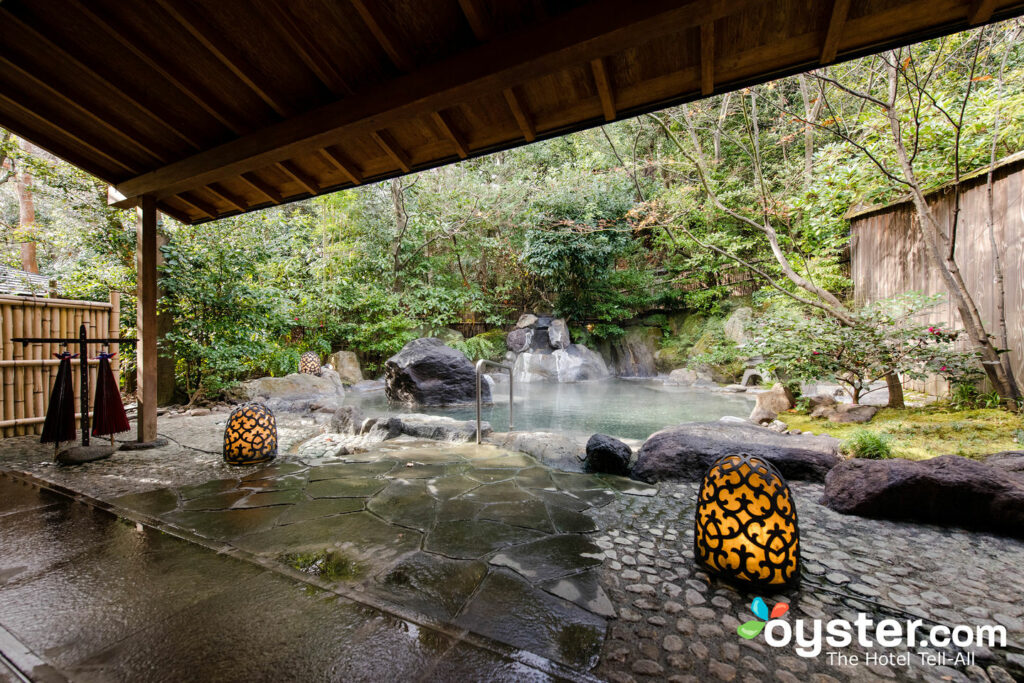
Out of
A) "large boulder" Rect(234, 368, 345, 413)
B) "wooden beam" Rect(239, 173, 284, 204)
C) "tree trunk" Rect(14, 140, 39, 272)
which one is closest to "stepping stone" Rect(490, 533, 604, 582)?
"wooden beam" Rect(239, 173, 284, 204)

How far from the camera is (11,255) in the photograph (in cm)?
1048

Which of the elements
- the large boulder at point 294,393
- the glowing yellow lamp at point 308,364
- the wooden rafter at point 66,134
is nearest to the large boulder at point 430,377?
the large boulder at point 294,393

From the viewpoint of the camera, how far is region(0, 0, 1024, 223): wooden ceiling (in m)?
1.95

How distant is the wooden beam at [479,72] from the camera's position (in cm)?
186

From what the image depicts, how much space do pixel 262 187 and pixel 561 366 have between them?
12.1 meters

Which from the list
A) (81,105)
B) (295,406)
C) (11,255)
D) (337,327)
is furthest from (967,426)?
(11,255)

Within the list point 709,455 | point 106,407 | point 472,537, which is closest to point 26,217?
point 106,407

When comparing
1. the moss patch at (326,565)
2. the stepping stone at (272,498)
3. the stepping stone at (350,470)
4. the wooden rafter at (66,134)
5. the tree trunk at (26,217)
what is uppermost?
the tree trunk at (26,217)

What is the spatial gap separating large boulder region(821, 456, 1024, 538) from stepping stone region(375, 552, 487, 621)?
2582mm

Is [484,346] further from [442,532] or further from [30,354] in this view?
[442,532]

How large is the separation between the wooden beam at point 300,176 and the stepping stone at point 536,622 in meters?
3.65

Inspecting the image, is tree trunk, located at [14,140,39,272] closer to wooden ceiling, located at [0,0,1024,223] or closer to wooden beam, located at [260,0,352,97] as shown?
wooden ceiling, located at [0,0,1024,223]

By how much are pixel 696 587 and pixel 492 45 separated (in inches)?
118

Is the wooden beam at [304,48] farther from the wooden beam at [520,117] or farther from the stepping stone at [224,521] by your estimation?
the stepping stone at [224,521]
